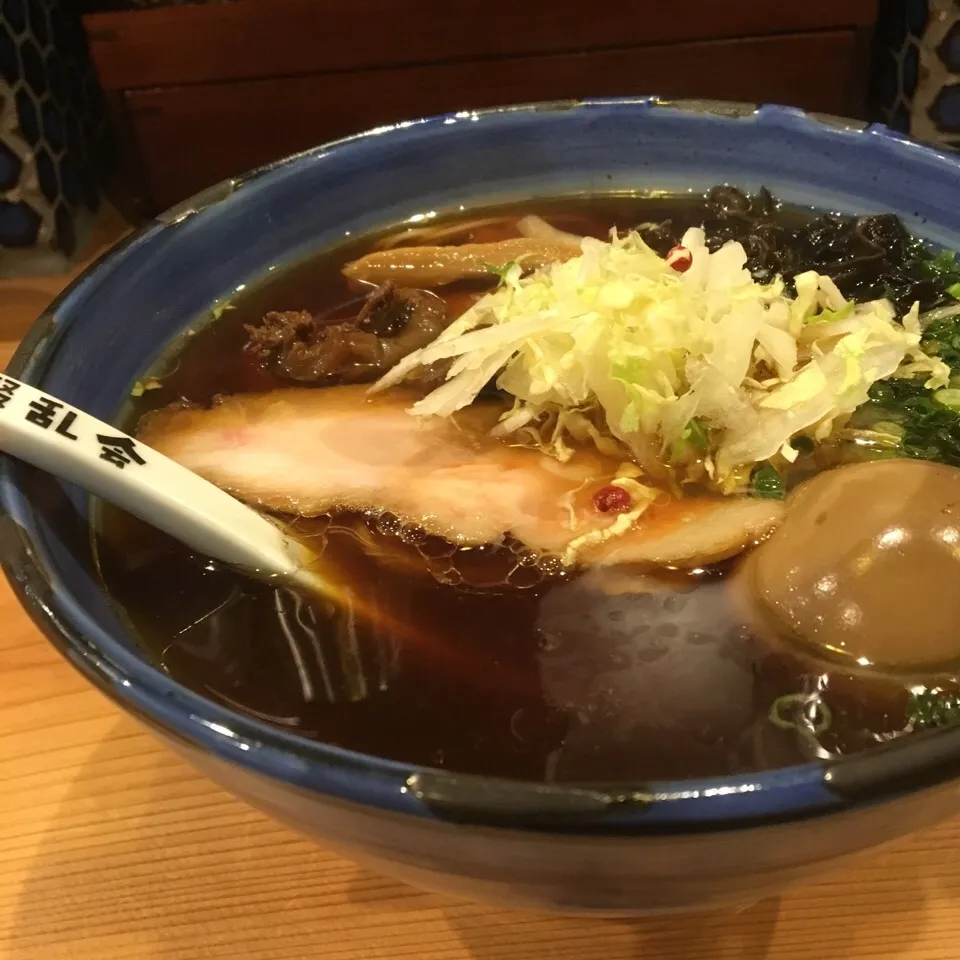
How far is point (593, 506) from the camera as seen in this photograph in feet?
3.27

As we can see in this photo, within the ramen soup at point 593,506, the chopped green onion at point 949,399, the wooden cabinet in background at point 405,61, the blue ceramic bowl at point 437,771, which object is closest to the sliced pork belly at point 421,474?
the ramen soup at point 593,506

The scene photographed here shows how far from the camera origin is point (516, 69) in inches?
72.3

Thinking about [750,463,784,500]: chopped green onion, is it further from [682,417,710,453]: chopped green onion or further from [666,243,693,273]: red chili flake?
[666,243,693,273]: red chili flake

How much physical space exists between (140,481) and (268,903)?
1.27ft

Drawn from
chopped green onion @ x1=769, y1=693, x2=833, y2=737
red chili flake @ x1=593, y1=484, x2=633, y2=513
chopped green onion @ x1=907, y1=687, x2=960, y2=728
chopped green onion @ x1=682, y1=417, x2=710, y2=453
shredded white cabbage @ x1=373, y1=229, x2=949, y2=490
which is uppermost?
shredded white cabbage @ x1=373, y1=229, x2=949, y2=490

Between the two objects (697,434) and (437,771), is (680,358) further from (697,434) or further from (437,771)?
(437,771)

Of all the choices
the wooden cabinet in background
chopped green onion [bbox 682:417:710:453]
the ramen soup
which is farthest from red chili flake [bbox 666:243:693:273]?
the wooden cabinet in background

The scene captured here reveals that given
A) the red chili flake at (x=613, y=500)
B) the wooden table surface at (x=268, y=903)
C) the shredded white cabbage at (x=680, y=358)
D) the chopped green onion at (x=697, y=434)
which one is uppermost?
the shredded white cabbage at (x=680, y=358)

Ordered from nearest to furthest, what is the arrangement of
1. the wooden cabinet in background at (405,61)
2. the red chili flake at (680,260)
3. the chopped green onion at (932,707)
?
the chopped green onion at (932,707), the red chili flake at (680,260), the wooden cabinet in background at (405,61)

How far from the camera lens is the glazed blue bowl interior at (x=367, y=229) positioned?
54 centimetres

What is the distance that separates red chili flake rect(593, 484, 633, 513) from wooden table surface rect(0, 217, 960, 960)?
36cm

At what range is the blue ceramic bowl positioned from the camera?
0.54 meters

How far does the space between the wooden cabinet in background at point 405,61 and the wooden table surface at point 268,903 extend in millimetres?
1255

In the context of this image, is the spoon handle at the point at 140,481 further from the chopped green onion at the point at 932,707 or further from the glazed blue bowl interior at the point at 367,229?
the chopped green onion at the point at 932,707
